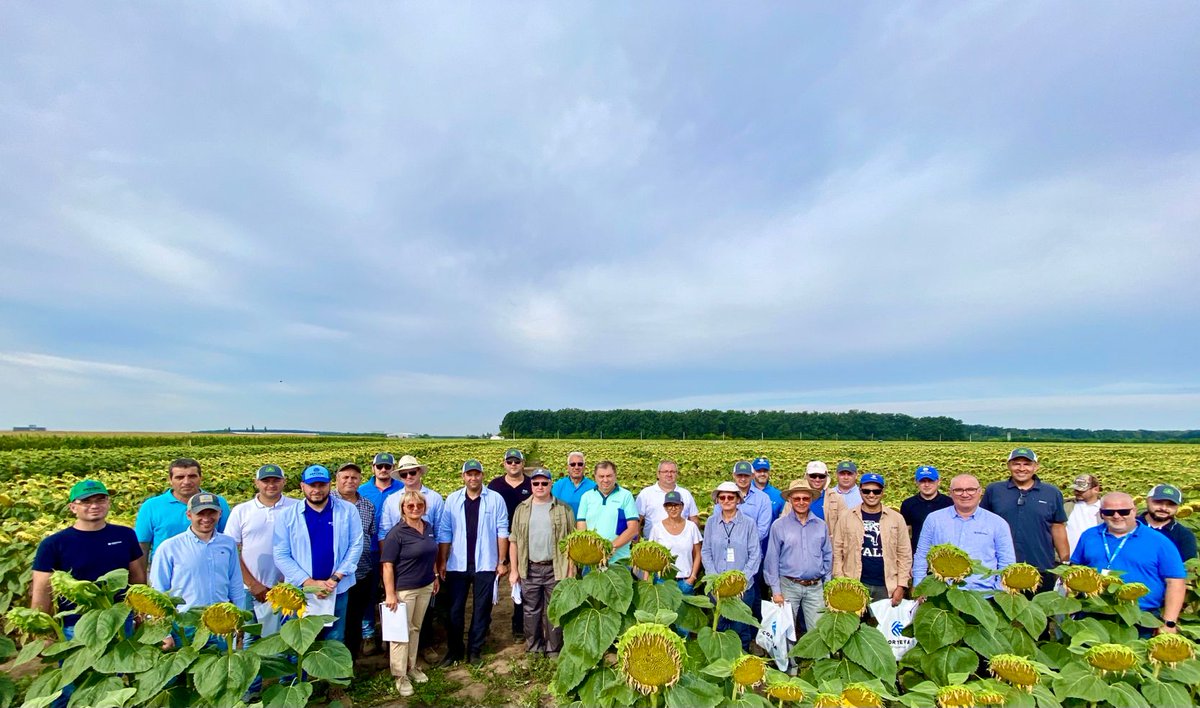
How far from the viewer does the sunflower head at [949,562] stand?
319cm

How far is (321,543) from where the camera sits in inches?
199

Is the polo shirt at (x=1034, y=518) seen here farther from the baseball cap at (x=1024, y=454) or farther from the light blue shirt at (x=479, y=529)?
the light blue shirt at (x=479, y=529)

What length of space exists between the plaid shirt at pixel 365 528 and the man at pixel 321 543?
0.53 m

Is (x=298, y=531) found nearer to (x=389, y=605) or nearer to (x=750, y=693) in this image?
(x=389, y=605)

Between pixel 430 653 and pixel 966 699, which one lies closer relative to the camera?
pixel 966 699

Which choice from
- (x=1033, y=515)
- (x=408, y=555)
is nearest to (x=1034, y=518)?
(x=1033, y=515)

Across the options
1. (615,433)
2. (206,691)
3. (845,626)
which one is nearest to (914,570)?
(845,626)

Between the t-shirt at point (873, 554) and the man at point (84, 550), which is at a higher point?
the man at point (84, 550)

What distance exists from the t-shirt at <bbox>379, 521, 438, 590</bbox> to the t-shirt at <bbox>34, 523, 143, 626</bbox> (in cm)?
199

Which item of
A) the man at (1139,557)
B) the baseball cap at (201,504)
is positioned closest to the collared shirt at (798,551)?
the man at (1139,557)

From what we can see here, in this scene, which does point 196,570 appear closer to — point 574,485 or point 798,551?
point 574,485

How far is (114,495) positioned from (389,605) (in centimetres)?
1053

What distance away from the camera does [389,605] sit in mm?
5207

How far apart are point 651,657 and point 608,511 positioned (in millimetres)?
3686
